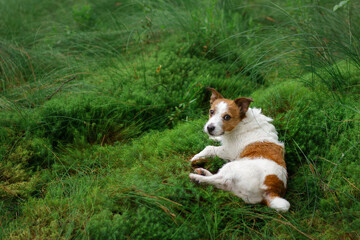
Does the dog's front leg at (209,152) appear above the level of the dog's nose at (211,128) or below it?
below

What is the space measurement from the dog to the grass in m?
0.12

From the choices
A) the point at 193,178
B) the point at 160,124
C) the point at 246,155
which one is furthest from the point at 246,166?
the point at 160,124

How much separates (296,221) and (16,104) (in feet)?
12.3

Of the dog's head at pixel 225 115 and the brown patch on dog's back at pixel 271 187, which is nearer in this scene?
the brown patch on dog's back at pixel 271 187

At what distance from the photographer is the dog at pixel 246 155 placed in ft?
9.34

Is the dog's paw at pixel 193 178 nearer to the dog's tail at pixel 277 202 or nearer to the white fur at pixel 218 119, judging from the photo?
the white fur at pixel 218 119

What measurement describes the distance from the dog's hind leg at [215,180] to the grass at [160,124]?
0.08 m

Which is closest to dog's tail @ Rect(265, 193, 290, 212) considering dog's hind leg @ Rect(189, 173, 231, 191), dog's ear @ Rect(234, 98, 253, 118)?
dog's hind leg @ Rect(189, 173, 231, 191)

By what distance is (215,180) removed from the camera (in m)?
2.99

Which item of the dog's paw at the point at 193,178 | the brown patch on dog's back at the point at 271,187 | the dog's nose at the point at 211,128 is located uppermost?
the dog's nose at the point at 211,128

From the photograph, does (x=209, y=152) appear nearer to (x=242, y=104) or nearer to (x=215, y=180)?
(x=215, y=180)

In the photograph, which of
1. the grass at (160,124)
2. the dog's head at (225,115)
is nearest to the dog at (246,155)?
the dog's head at (225,115)

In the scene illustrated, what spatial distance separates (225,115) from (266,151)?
23.1 inches

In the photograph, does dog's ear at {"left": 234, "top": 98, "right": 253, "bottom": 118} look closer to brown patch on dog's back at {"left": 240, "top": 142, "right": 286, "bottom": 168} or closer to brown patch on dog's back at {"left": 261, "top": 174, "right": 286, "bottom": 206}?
brown patch on dog's back at {"left": 240, "top": 142, "right": 286, "bottom": 168}
